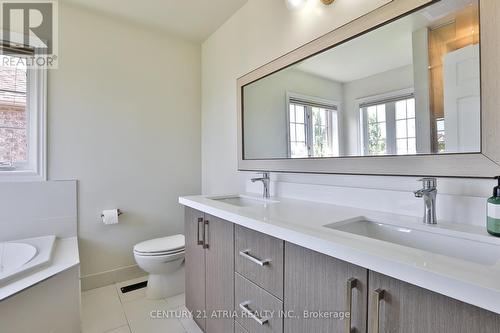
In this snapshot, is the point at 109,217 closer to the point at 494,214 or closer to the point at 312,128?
the point at 312,128

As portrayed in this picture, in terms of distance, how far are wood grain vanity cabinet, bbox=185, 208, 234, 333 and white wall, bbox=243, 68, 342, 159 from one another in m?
0.70

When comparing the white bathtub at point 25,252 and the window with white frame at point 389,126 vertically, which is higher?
the window with white frame at point 389,126

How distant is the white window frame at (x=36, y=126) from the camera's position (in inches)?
79.7

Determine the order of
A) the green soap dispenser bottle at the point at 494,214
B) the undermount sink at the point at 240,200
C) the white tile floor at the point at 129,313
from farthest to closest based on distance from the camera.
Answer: the undermount sink at the point at 240,200 → the white tile floor at the point at 129,313 → the green soap dispenser bottle at the point at 494,214

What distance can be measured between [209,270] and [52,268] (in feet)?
3.03

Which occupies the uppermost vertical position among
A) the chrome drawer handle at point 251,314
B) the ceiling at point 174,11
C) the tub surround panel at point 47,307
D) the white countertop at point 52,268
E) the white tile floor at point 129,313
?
the ceiling at point 174,11

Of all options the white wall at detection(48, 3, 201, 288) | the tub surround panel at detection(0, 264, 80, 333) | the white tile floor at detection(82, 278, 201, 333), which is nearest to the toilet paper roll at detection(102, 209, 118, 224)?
the white wall at detection(48, 3, 201, 288)

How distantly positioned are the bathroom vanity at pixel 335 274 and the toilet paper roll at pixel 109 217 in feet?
3.75

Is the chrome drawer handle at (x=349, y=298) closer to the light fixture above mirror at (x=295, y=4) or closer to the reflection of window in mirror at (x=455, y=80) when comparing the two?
the reflection of window in mirror at (x=455, y=80)

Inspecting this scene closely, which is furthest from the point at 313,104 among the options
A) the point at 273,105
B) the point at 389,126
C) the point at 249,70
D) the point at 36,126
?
the point at 36,126

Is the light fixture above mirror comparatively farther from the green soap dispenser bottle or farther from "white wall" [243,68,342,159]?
the green soap dispenser bottle

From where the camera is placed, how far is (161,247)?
204cm

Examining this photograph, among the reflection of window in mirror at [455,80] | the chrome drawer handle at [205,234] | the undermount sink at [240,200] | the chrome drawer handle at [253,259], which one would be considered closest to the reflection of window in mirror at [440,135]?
the reflection of window in mirror at [455,80]

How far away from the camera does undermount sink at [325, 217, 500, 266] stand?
78cm
